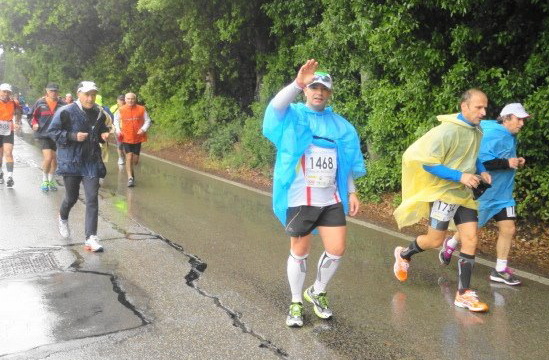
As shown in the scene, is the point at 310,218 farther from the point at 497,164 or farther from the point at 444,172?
the point at 497,164

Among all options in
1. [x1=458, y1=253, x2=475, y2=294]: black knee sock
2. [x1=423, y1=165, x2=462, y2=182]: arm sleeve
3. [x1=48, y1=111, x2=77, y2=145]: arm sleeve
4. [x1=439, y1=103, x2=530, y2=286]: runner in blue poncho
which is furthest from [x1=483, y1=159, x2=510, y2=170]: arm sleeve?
[x1=48, y1=111, x2=77, y2=145]: arm sleeve

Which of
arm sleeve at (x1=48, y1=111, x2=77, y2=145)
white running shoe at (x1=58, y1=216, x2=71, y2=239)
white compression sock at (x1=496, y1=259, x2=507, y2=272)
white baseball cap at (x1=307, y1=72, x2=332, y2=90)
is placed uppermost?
white baseball cap at (x1=307, y1=72, x2=332, y2=90)

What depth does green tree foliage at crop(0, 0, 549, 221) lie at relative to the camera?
7.11m

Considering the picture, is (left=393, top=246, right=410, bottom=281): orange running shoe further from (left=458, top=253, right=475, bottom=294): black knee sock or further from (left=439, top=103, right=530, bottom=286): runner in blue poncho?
(left=439, top=103, right=530, bottom=286): runner in blue poncho

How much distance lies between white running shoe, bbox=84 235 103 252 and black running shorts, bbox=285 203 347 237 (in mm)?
2958

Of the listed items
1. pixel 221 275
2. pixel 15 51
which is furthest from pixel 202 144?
pixel 15 51

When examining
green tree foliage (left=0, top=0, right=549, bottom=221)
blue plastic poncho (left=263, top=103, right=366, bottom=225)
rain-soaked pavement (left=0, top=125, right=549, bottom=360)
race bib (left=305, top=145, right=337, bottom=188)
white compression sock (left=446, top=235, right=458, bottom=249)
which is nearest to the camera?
rain-soaked pavement (left=0, top=125, right=549, bottom=360)

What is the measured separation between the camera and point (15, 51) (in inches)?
1255

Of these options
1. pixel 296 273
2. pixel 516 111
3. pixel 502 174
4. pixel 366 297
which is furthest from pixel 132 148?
pixel 516 111

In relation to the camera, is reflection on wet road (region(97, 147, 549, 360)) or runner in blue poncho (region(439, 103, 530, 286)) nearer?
reflection on wet road (region(97, 147, 549, 360))

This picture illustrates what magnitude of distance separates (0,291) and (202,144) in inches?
473

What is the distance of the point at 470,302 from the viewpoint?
4.86 meters

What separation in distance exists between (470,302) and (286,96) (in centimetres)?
239

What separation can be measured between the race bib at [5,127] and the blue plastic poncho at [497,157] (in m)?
8.95
